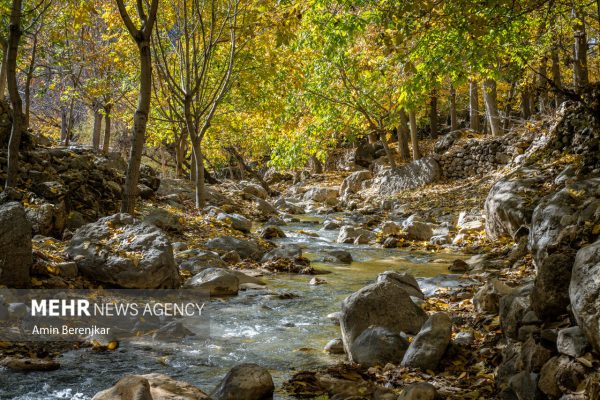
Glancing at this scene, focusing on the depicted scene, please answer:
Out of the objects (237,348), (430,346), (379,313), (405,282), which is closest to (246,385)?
(237,348)

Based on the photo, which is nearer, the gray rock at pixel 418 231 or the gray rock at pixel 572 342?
the gray rock at pixel 572 342

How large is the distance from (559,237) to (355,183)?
19905 mm

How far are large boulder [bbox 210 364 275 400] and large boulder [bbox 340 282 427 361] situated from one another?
116 centimetres

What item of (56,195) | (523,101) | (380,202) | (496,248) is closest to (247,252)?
(56,195)

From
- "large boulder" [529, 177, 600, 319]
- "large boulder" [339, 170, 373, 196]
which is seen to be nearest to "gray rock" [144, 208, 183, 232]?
"large boulder" [529, 177, 600, 319]

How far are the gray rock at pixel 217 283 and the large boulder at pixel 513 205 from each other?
4989mm

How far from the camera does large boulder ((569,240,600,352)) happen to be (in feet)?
9.14

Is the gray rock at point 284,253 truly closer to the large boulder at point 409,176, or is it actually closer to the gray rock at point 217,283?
the gray rock at point 217,283

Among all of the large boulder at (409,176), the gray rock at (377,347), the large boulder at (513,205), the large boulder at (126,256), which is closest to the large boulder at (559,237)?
the gray rock at (377,347)

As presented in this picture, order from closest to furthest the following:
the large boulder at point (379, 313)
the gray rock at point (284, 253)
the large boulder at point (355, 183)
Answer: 1. the large boulder at point (379, 313)
2. the gray rock at point (284, 253)
3. the large boulder at point (355, 183)

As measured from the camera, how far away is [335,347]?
4.81 meters

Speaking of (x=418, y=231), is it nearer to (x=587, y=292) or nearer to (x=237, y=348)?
(x=237, y=348)

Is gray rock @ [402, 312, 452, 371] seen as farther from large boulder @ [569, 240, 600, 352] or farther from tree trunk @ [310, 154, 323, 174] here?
tree trunk @ [310, 154, 323, 174]

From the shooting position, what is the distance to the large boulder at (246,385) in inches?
140
